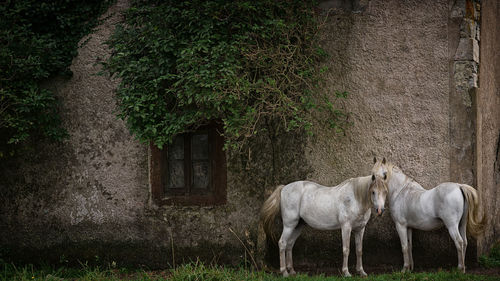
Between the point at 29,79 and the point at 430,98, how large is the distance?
6426mm

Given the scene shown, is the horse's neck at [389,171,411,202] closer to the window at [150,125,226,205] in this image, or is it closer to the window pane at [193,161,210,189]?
the window at [150,125,226,205]

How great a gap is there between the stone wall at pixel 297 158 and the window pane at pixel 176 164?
0.42m

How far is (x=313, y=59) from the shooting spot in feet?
27.1

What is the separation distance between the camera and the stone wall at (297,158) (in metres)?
7.80

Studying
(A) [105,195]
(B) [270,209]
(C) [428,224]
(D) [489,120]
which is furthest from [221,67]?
(D) [489,120]

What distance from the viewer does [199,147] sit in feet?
28.7

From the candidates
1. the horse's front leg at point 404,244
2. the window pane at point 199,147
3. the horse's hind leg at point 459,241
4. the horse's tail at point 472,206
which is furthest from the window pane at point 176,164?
the horse's tail at point 472,206

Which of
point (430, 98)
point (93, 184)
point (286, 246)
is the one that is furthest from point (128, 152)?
point (430, 98)

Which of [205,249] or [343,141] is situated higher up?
[343,141]

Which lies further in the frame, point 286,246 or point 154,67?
point 154,67

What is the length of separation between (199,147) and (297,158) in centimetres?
165

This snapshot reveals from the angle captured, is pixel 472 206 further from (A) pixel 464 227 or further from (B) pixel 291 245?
(B) pixel 291 245

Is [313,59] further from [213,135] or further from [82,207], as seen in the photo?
[82,207]

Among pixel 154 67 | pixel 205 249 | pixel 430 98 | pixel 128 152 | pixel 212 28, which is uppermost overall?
pixel 212 28
